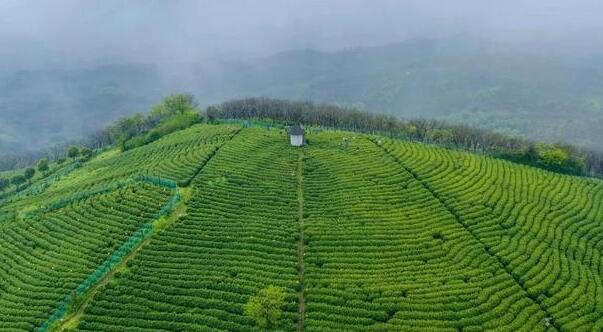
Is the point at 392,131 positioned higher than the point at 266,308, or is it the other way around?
the point at 266,308

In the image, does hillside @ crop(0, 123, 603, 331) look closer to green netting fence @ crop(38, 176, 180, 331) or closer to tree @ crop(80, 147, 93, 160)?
green netting fence @ crop(38, 176, 180, 331)

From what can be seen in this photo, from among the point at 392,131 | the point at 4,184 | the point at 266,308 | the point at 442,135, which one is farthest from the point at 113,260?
the point at 4,184

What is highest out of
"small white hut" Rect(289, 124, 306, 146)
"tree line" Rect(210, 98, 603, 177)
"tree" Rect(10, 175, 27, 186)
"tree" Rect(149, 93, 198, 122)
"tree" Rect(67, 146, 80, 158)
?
"small white hut" Rect(289, 124, 306, 146)

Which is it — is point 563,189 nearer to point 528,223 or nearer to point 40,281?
point 528,223

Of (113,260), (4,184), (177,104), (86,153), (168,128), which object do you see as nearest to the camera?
(113,260)

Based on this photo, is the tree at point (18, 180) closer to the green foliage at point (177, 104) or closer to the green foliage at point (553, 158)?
the green foliage at point (177, 104)

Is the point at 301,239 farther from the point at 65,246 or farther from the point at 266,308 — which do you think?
the point at 65,246

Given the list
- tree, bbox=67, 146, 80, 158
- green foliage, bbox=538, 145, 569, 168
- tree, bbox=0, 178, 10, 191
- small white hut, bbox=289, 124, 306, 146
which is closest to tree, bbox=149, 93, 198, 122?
tree, bbox=67, 146, 80, 158

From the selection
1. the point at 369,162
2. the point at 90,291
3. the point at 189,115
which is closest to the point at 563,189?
the point at 369,162
